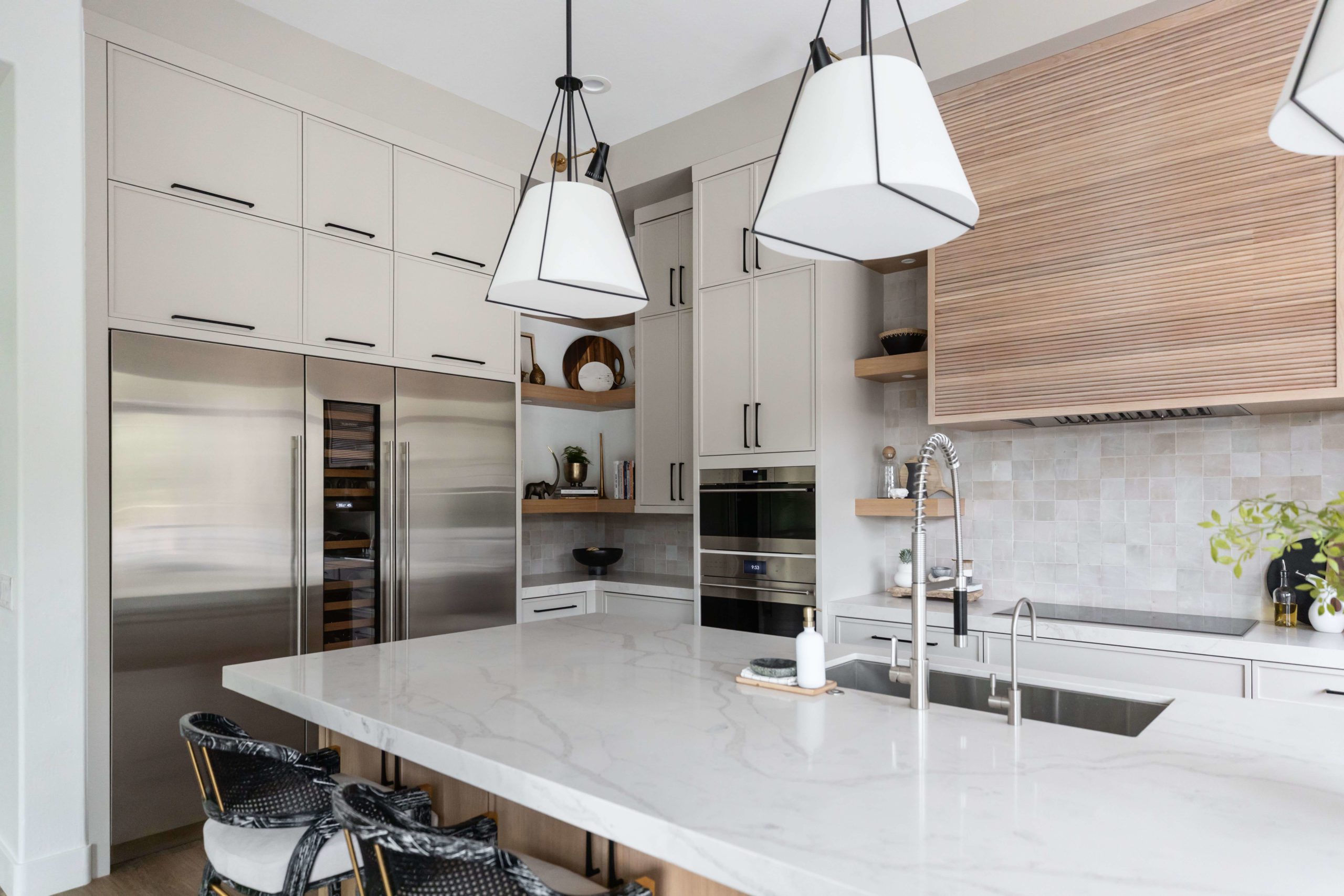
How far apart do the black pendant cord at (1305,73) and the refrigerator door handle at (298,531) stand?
Answer: 3164 millimetres

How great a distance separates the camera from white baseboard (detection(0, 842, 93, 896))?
263 cm

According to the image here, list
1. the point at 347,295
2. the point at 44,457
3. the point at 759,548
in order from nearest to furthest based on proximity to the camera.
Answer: the point at 44,457 < the point at 347,295 < the point at 759,548

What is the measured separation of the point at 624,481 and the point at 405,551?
147cm

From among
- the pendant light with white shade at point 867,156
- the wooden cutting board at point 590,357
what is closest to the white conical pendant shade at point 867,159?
the pendant light with white shade at point 867,156

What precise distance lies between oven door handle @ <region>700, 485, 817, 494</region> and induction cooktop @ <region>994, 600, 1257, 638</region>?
0.88 m

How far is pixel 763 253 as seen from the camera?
149 inches

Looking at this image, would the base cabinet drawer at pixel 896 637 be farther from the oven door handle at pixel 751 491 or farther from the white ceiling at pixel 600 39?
the white ceiling at pixel 600 39

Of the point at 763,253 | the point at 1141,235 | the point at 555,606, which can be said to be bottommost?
the point at 555,606

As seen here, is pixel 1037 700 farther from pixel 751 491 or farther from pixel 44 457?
pixel 44 457

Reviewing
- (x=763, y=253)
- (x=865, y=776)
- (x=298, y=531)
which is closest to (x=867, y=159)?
(x=865, y=776)

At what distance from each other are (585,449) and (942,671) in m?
3.32

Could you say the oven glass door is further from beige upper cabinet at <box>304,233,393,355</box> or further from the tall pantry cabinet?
beige upper cabinet at <box>304,233,393,355</box>

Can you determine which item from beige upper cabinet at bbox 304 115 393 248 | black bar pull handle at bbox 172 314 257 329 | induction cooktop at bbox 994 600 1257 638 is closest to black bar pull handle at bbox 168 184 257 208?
beige upper cabinet at bbox 304 115 393 248

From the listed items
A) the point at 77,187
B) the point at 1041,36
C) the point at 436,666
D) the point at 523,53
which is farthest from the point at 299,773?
the point at 1041,36
